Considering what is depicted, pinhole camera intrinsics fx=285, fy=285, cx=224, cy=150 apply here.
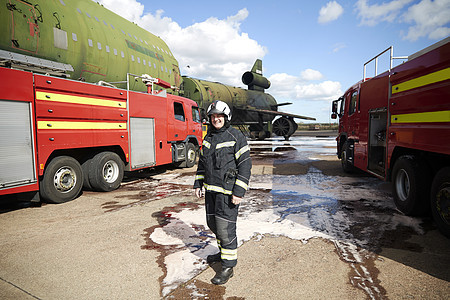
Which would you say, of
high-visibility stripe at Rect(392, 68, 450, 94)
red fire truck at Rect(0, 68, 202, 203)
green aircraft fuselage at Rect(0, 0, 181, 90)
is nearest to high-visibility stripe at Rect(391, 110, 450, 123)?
high-visibility stripe at Rect(392, 68, 450, 94)

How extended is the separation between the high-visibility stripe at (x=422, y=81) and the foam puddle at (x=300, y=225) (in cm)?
217

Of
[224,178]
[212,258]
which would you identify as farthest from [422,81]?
[212,258]

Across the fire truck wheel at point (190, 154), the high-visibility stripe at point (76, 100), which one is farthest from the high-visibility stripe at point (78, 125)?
the fire truck wheel at point (190, 154)

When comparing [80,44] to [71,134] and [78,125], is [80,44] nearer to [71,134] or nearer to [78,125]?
[78,125]

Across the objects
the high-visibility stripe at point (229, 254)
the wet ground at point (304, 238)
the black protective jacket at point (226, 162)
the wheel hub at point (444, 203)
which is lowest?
the wet ground at point (304, 238)

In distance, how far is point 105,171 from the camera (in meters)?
6.90

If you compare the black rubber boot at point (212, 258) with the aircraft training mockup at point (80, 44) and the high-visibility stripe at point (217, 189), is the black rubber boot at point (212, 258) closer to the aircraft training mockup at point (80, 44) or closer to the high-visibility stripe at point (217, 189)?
the high-visibility stripe at point (217, 189)

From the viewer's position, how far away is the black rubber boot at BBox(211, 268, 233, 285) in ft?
9.27

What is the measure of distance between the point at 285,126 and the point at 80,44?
2283 cm

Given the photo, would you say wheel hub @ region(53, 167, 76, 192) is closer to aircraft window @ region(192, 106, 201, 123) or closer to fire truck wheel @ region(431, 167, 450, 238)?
aircraft window @ region(192, 106, 201, 123)

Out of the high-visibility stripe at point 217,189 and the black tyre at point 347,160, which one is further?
the black tyre at point 347,160

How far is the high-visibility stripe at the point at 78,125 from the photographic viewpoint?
5332mm

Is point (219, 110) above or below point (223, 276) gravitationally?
above

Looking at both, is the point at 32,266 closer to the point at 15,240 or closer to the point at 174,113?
the point at 15,240
